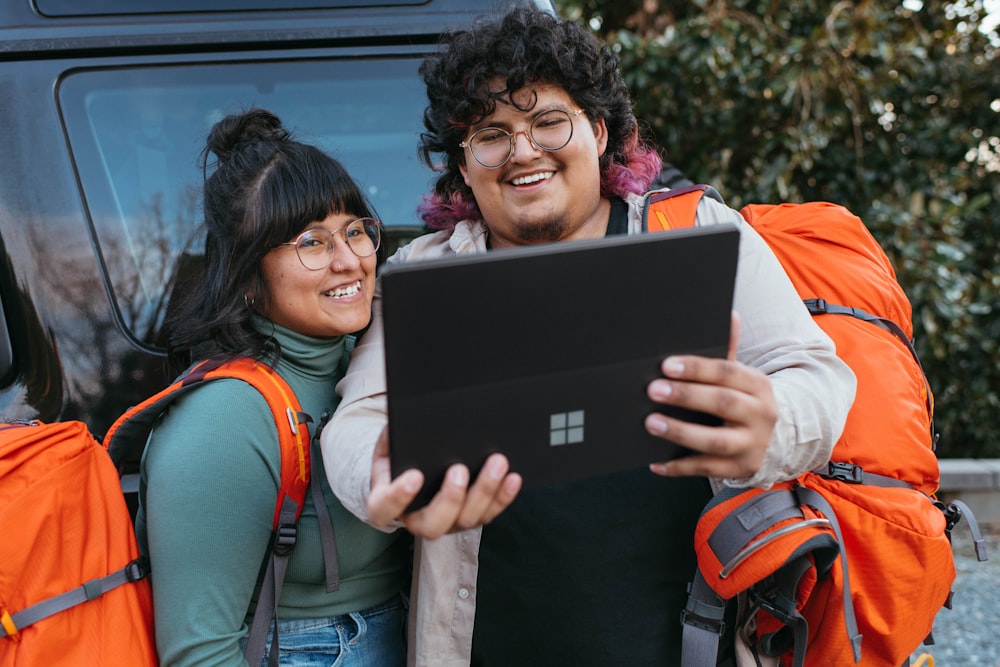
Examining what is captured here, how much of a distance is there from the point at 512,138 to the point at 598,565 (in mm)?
850

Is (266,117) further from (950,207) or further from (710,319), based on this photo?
(950,207)

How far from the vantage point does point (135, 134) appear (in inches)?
71.3

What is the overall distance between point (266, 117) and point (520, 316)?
3.04 ft

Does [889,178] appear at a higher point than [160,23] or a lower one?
lower

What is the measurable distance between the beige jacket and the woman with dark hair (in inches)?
3.7

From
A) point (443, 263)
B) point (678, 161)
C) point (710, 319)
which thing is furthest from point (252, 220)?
point (678, 161)

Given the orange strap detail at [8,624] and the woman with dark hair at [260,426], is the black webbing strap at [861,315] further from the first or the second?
the orange strap detail at [8,624]

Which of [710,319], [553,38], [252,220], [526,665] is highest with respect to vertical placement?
[553,38]

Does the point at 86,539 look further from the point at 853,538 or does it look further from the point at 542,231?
the point at 853,538

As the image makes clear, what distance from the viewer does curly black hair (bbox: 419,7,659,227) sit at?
5.19 ft

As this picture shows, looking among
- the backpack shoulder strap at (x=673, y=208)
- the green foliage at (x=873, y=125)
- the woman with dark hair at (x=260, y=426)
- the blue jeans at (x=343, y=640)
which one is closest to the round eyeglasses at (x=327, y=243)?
the woman with dark hair at (x=260, y=426)

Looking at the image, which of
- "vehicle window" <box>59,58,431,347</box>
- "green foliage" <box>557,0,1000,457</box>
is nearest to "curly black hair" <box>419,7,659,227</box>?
"vehicle window" <box>59,58,431,347</box>

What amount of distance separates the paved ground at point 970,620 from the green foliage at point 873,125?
998 mm

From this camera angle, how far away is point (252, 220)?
1.49 m
